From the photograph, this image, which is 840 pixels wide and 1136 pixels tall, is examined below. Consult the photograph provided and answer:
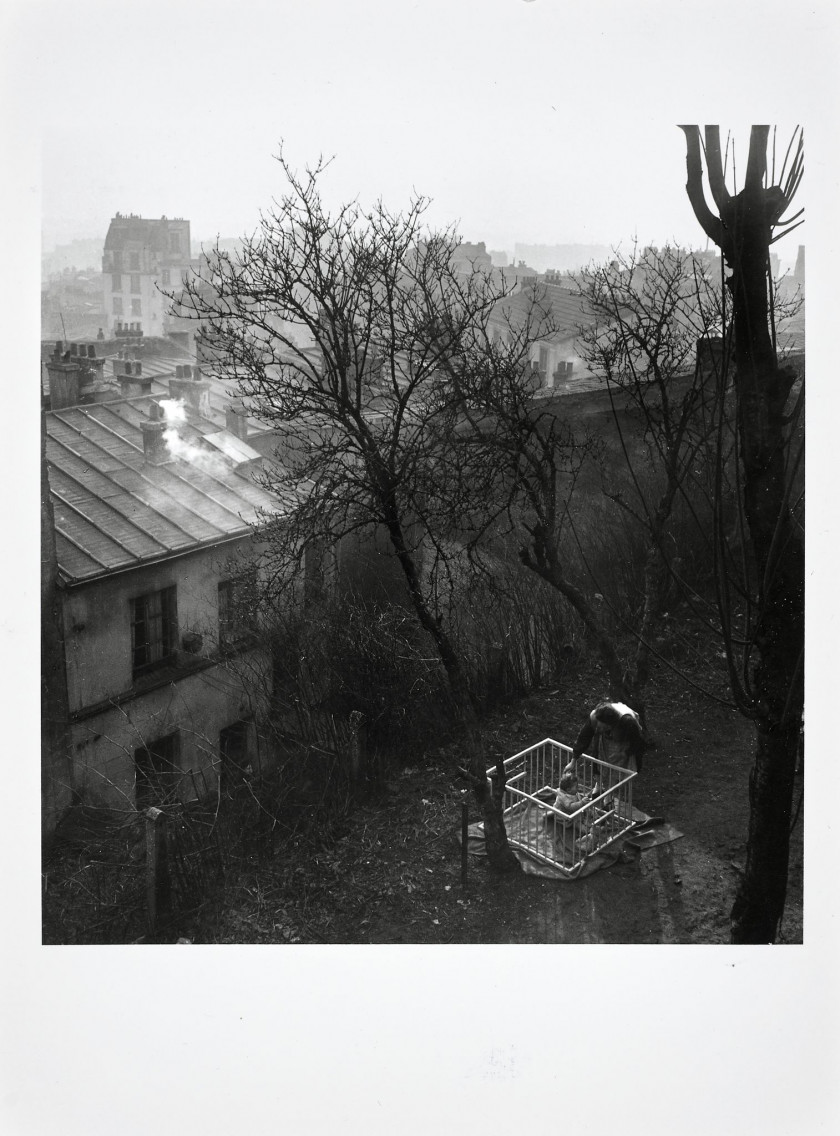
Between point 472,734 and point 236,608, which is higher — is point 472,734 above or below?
below

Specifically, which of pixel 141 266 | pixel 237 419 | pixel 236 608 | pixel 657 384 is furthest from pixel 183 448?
pixel 657 384

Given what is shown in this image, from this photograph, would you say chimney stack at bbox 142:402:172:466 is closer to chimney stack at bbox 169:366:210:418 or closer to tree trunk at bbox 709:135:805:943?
chimney stack at bbox 169:366:210:418

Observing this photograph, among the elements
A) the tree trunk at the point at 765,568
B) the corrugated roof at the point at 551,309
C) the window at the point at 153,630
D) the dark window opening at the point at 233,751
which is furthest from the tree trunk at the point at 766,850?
the window at the point at 153,630

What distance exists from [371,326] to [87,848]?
3.44 metres

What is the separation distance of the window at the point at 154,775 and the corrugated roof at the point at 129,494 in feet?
4.18

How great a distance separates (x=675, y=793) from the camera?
5.57m

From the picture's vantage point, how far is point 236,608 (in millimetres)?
6297

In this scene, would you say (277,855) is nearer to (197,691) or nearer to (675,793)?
(197,691)

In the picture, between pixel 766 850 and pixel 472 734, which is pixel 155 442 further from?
pixel 766 850

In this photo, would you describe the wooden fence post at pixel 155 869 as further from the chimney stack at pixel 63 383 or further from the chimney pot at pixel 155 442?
the chimney pot at pixel 155 442

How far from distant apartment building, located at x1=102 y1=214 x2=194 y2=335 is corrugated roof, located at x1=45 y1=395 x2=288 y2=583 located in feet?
A: 2.58

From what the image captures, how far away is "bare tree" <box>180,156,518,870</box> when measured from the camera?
497cm

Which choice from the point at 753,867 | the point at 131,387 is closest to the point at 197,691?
the point at 131,387

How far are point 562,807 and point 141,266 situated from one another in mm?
4004
